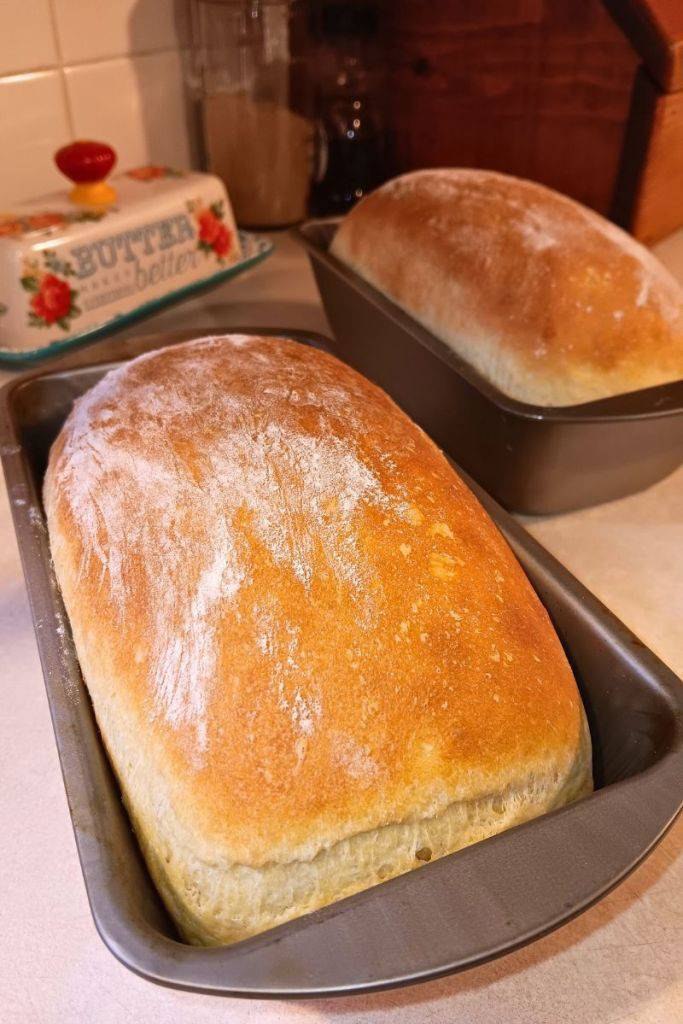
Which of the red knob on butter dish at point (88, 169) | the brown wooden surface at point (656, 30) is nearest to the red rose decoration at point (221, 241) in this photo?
the red knob on butter dish at point (88, 169)

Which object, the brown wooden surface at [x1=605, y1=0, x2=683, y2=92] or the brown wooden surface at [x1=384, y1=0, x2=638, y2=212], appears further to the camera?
the brown wooden surface at [x1=384, y1=0, x2=638, y2=212]

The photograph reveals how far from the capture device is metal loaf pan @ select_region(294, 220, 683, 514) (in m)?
0.71

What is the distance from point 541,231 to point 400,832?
67 cm

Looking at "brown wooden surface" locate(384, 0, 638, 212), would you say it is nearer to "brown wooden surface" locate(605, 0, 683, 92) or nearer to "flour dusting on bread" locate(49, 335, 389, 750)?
"brown wooden surface" locate(605, 0, 683, 92)

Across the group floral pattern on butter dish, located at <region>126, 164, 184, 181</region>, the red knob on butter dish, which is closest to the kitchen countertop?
A: the red knob on butter dish

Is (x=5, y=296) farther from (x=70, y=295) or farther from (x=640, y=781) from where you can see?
(x=640, y=781)

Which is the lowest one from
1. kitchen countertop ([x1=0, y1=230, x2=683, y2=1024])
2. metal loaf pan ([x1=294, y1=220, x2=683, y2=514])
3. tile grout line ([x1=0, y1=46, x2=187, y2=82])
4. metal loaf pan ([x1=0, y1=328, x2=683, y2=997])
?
kitchen countertop ([x1=0, y1=230, x2=683, y2=1024])

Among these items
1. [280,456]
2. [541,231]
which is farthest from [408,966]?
[541,231]

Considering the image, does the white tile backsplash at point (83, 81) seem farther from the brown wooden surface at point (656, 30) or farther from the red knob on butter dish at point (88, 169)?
the brown wooden surface at point (656, 30)

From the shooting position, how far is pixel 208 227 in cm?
113

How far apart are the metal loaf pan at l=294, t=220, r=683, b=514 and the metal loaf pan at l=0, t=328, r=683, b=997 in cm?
23

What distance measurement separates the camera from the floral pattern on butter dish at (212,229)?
1.12 meters

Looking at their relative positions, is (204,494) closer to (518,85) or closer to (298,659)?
(298,659)

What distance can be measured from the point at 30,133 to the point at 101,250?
0.31 m
